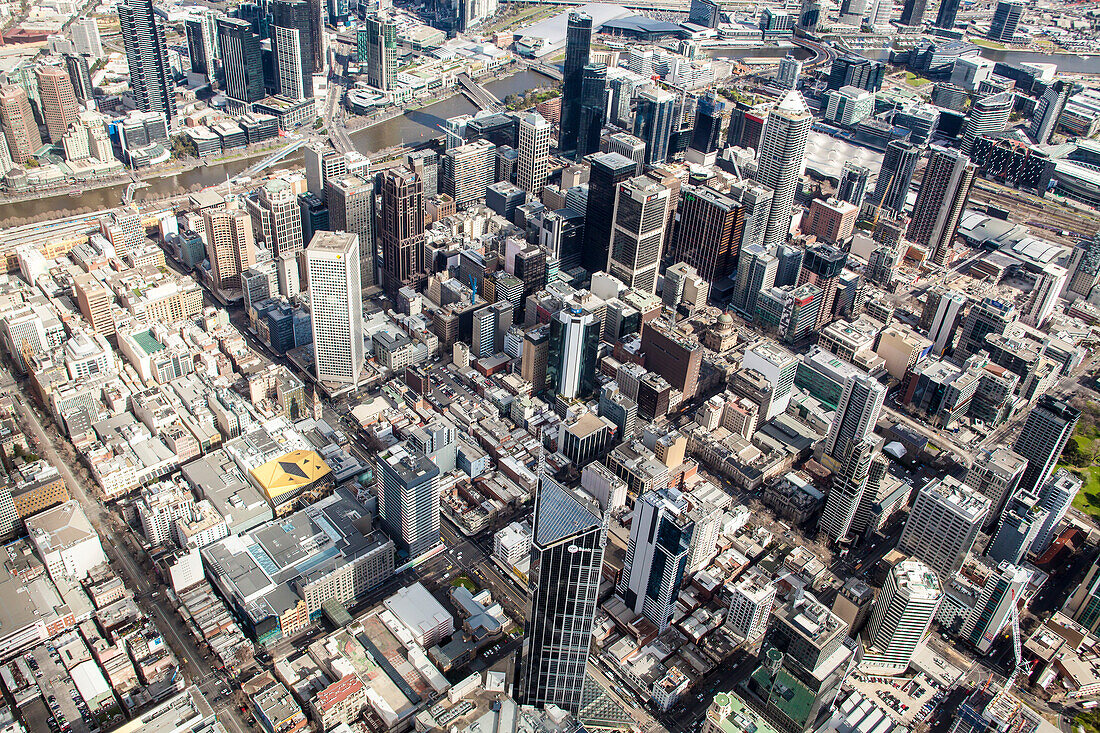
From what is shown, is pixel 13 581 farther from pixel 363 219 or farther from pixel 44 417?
pixel 363 219

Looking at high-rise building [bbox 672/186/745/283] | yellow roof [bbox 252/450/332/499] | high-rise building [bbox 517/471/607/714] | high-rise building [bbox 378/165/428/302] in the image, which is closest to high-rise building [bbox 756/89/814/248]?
high-rise building [bbox 672/186/745/283]

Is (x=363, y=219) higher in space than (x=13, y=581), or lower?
higher

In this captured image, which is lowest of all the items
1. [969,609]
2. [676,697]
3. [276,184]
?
[676,697]

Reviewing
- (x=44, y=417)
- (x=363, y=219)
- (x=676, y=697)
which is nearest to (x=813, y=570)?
(x=676, y=697)

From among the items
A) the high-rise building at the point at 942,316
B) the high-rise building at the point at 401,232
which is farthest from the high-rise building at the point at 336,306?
the high-rise building at the point at 942,316

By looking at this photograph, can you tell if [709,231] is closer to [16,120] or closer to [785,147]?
[785,147]

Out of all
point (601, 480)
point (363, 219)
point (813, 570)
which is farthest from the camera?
→ point (363, 219)

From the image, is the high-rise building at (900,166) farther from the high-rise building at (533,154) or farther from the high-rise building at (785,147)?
the high-rise building at (533,154)
